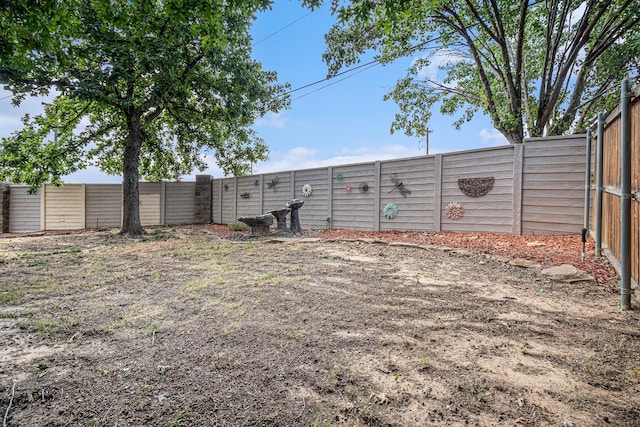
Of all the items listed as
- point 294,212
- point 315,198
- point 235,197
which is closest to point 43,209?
point 235,197

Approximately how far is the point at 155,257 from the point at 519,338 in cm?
540

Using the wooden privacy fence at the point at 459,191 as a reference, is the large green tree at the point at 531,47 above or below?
above

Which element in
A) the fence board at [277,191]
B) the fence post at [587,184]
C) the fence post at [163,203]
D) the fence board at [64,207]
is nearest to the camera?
the fence post at [587,184]

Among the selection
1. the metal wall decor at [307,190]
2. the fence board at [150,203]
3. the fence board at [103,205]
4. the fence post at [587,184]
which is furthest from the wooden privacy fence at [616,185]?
the fence board at [103,205]

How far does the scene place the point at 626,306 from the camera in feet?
8.32

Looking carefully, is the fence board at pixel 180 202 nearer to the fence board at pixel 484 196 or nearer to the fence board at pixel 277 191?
the fence board at pixel 277 191

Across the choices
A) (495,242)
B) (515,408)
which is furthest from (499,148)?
(515,408)

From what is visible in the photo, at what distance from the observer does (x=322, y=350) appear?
195 centimetres

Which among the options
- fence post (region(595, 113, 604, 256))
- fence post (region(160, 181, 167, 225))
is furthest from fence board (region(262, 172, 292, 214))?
fence post (region(595, 113, 604, 256))

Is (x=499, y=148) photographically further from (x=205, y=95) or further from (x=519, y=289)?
(x=205, y=95)

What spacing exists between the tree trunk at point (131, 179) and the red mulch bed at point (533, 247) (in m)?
7.48

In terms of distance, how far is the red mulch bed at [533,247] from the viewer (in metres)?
3.75

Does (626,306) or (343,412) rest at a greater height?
(626,306)

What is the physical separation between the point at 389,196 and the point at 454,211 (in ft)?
5.41
